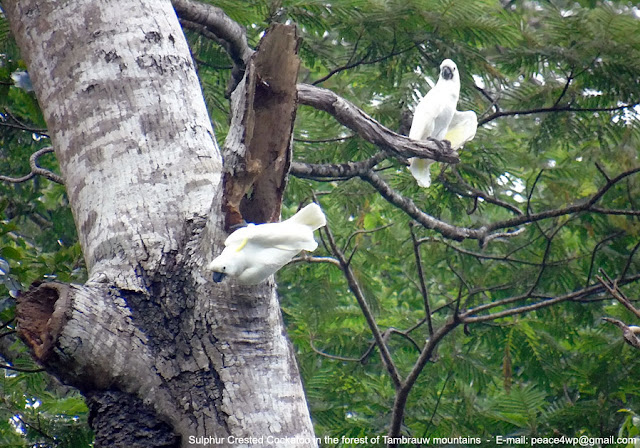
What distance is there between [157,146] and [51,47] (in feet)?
2.10

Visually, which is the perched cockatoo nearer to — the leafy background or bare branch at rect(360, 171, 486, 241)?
the leafy background

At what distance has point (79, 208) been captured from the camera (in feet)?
7.67

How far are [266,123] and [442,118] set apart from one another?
2.40m

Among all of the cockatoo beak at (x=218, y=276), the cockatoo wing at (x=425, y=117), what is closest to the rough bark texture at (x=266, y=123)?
the cockatoo beak at (x=218, y=276)

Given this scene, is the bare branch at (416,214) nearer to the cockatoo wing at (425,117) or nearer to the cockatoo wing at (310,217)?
the cockatoo wing at (425,117)

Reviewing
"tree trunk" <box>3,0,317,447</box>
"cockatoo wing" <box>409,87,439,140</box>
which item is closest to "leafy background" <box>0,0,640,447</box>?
"cockatoo wing" <box>409,87,439,140</box>

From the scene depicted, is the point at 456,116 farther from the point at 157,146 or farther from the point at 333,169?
the point at 157,146

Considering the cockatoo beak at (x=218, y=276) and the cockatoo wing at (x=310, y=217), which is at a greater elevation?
the cockatoo wing at (x=310, y=217)

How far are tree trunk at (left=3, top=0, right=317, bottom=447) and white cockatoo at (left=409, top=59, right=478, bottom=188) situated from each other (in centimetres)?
188

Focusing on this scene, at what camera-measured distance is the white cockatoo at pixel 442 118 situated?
406 cm

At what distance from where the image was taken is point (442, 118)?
166 inches

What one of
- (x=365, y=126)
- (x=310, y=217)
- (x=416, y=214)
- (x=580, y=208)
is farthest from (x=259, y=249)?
(x=580, y=208)

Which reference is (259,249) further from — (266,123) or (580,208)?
(580,208)

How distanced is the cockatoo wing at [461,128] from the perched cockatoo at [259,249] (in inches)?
84.5
